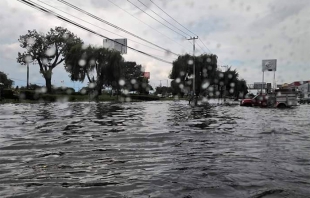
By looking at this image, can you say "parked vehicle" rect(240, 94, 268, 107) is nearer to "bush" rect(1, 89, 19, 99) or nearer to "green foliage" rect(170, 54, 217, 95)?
"green foliage" rect(170, 54, 217, 95)

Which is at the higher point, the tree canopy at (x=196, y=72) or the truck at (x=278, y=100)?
the tree canopy at (x=196, y=72)

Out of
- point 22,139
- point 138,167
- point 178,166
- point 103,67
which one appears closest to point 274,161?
point 178,166

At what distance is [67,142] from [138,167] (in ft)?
10.2

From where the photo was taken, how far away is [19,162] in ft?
18.8

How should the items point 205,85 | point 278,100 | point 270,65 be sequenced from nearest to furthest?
point 278,100 → point 205,85 → point 270,65

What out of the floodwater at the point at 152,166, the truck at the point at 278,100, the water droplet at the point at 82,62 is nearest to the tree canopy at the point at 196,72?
the water droplet at the point at 82,62

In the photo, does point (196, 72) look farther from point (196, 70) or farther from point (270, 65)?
point (270, 65)

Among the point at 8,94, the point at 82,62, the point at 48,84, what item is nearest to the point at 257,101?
the point at 82,62

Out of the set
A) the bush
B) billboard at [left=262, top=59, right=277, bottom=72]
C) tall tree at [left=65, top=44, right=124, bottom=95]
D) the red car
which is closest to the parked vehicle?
the red car

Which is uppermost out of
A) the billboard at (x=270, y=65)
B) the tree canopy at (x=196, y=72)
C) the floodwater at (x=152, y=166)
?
the billboard at (x=270, y=65)

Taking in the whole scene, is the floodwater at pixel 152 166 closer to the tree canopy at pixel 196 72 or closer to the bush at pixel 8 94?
the bush at pixel 8 94

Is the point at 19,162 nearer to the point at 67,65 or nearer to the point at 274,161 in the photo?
the point at 274,161

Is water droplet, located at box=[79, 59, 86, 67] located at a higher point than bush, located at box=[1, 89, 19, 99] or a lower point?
higher

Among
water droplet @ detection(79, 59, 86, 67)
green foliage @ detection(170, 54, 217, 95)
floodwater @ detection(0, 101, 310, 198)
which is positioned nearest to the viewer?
floodwater @ detection(0, 101, 310, 198)
